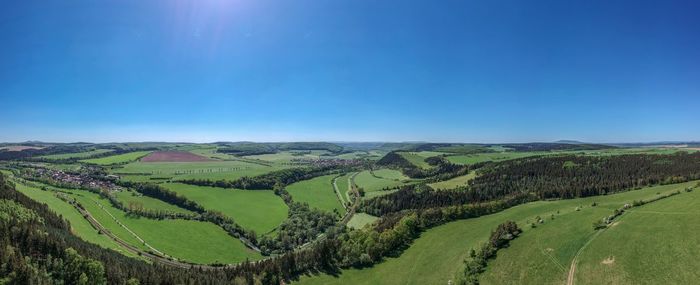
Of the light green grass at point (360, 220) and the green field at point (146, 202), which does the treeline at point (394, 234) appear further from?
the green field at point (146, 202)

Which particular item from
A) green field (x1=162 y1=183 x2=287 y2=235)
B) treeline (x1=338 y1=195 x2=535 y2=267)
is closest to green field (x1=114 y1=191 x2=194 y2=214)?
green field (x1=162 y1=183 x2=287 y2=235)

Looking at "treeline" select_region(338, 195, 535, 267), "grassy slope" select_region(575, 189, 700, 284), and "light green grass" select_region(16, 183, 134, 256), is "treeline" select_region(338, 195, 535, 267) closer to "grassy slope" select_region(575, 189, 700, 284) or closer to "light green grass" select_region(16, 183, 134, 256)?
"grassy slope" select_region(575, 189, 700, 284)

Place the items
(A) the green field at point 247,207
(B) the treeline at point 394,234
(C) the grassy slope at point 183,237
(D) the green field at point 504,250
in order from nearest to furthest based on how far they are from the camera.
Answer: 1. (D) the green field at point 504,250
2. (B) the treeline at point 394,234
3. (C) the grassy slope at point 183,237
4. (A) the green field at point 247,207

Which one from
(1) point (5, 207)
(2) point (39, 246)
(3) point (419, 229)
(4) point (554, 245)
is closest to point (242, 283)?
(2) point (39, 246)

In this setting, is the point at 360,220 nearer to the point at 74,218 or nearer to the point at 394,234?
the point at 394,234

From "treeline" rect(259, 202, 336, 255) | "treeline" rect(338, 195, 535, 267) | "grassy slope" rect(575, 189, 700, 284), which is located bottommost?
"treeline" rect(259, 202, 336, 255)

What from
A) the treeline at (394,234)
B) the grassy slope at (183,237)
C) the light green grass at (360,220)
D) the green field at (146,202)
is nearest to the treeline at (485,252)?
the treeline at (394,234)

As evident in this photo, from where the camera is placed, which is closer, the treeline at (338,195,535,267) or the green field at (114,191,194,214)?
the treeline at (338,195,535,267)
